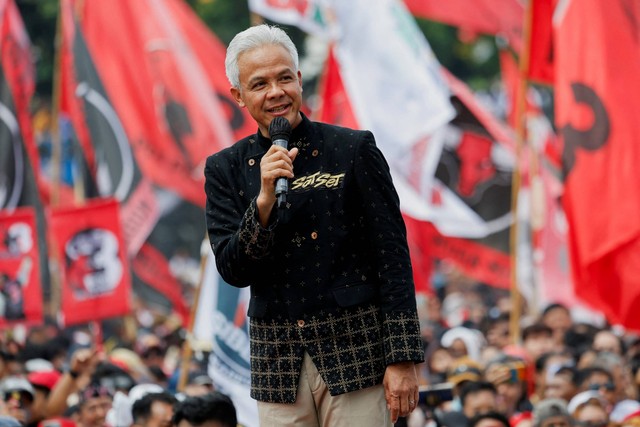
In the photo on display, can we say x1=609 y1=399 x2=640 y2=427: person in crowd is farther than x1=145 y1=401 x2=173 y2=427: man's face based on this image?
Yes

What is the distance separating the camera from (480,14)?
15414 mm

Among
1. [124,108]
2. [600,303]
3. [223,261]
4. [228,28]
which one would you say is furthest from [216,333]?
[228,28]

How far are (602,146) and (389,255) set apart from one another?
18.0 feet

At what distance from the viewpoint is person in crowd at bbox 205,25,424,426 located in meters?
4.30

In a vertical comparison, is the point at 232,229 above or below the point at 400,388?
above

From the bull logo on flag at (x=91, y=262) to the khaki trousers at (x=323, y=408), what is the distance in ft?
26.9

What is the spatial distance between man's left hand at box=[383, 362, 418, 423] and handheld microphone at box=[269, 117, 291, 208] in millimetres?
637

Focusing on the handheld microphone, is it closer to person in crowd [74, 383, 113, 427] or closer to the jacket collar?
the jacket collar

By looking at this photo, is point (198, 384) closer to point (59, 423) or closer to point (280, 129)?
point (59, 423)

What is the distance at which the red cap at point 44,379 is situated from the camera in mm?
9562

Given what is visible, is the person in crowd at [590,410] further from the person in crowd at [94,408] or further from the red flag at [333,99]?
the red flag at [333,99]

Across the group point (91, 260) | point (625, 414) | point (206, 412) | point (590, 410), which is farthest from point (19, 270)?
point (206, 412)

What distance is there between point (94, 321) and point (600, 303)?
17.2ft

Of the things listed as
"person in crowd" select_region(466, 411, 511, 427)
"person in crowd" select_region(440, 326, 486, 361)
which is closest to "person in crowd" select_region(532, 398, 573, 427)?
"person in crowd" select_region(466, 411, 511, 427)
